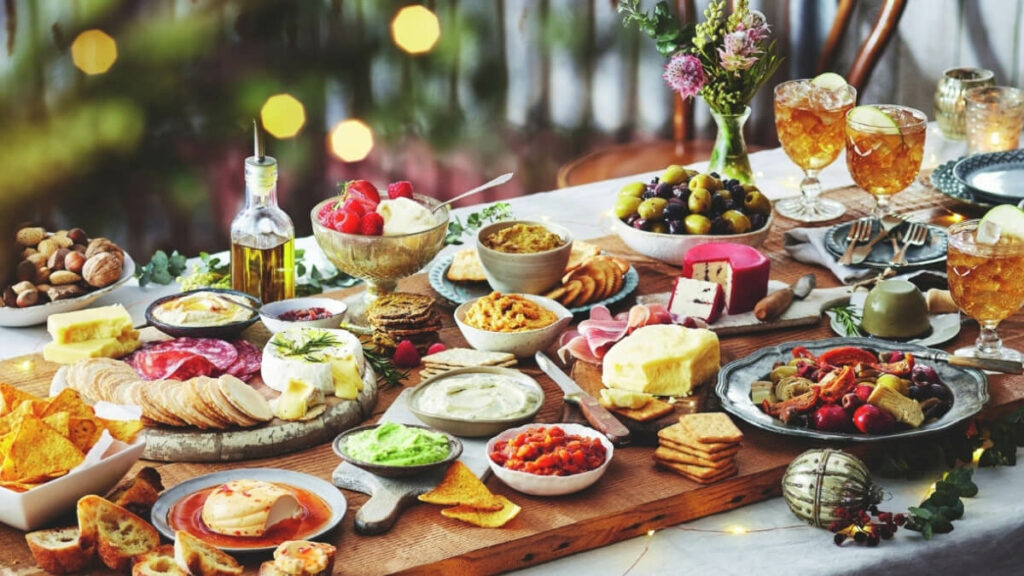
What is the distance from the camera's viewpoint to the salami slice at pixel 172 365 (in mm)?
2258

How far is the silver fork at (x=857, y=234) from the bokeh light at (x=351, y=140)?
2.51m

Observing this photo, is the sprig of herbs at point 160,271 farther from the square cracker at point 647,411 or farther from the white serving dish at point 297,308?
the square cracker at point 647,411

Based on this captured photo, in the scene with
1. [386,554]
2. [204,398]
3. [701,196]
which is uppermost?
Answer: [701,196]

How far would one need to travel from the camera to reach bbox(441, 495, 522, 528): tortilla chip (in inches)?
73.8

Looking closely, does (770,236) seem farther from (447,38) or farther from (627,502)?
(447,38)

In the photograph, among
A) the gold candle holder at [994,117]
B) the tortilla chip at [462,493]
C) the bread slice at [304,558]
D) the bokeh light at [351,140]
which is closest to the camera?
the bread slice at [304,558]

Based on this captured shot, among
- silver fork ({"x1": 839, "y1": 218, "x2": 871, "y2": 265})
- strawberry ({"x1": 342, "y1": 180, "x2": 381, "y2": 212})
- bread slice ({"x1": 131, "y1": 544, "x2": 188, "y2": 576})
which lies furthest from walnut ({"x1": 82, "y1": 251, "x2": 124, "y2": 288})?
silver fork ({"x1": 839, "y1": 218, "x2": 871, "y2": 265})

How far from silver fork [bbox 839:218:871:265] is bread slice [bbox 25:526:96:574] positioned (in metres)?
1.78

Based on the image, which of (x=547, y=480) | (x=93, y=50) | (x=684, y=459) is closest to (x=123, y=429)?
(x=547, y=480)

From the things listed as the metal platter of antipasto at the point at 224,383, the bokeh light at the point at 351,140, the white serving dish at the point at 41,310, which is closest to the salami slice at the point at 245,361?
the metal platter of antipasto at the point at 224,383

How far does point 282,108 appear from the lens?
4891 millimetres

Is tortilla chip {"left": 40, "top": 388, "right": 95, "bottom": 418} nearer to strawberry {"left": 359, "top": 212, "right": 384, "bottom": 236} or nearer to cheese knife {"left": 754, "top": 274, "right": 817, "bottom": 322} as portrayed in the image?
strawberry {"left": 359, "top": 212, "right": 384, "bottom": 236}

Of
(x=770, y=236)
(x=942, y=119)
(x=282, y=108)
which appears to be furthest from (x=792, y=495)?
(x=282, y=108)

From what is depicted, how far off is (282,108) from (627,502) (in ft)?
10.8
